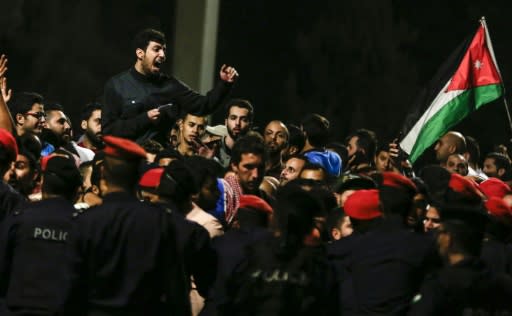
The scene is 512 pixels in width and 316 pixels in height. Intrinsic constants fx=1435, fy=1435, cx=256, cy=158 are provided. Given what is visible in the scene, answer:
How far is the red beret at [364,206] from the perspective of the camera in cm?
883

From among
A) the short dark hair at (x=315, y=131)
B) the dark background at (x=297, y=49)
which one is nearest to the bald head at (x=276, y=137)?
the short dark hair at (x=315, y=131)

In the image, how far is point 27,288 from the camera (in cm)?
812

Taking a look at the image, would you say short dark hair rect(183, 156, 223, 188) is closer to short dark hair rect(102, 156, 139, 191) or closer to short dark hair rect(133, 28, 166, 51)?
short dark hair rect(102, 156, 139, 191)

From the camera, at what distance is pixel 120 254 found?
25.3 feet

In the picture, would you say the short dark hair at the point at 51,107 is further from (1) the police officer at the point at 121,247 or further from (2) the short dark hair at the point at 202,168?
(1) the police officer at the point at 121,247

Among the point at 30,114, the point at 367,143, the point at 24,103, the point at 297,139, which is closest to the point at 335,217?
the point at 30,114

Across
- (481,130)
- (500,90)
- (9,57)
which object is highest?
(500,90)

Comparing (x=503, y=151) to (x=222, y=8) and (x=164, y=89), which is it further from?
(x=164, y=89)

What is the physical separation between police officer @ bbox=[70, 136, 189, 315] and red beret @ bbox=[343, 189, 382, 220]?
149 centimetres

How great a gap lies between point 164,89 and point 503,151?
7.62m

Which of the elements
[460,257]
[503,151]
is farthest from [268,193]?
[503,151]

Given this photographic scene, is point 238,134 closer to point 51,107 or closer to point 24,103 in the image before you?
point 51,107

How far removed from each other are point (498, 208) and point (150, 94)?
331 centimetres

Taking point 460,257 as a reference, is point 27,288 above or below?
below
